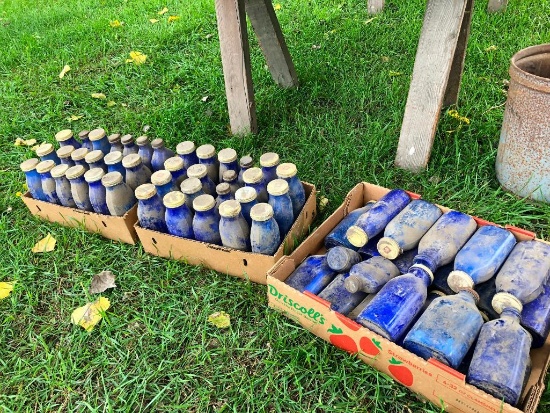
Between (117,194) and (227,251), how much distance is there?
64cm

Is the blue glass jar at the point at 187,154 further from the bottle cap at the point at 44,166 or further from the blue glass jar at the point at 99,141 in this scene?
the bottle cap at the point at 44,166

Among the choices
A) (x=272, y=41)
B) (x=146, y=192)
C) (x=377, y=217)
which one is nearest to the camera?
(x=377, y=217)

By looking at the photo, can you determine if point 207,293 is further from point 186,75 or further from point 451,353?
point 186,75

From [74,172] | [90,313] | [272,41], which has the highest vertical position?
[272,41]

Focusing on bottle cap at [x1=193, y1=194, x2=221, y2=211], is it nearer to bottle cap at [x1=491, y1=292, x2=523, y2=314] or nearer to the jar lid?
the jar lid

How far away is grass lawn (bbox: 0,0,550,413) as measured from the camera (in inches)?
64.6

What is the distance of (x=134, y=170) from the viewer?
87.7 inches

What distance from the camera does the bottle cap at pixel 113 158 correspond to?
7.38 ft

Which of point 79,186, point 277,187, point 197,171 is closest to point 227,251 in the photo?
point 277,187

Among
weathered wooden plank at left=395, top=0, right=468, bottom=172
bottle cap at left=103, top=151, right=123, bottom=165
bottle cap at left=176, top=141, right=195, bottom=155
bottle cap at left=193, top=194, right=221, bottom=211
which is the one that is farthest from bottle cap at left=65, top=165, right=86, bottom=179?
weathered wooden plank at left=395, top=0, right=468, bottom=172

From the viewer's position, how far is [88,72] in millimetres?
3934

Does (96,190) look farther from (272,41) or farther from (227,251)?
(272,41)

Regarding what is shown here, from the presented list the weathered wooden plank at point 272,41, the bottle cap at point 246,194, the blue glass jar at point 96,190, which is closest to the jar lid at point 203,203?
the bottle cap at point 246,194

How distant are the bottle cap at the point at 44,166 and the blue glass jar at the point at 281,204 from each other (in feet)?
3.96
